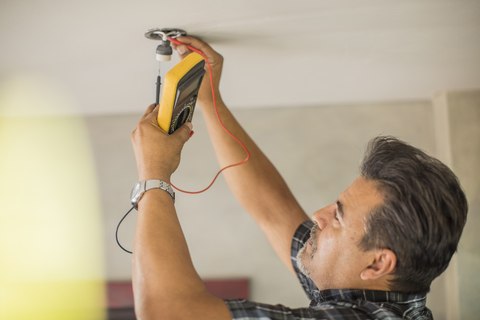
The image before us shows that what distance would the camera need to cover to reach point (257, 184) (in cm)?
122

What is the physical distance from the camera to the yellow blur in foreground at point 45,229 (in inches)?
86.1

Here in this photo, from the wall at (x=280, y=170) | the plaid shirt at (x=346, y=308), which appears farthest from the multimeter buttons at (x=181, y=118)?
the wall at (x=280, y=170)

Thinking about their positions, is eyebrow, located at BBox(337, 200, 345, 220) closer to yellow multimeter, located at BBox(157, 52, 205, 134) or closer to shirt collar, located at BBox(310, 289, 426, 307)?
shirt collar, located at BBox(310, 289, 426, 307)

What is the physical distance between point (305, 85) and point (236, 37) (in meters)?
0.72

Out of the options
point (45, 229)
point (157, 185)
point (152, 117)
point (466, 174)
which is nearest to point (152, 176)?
point (157, 185)

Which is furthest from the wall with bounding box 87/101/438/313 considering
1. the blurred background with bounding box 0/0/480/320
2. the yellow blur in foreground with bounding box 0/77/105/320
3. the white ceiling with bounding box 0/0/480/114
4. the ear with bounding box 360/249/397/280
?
the ear with bounding box 360/249/397/280

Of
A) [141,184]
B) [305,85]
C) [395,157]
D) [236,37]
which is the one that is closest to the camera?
[141,184]

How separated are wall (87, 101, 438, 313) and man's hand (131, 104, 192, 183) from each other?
139 cm

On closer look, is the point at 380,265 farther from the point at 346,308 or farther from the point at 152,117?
the point at 152,117

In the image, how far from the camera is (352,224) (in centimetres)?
90

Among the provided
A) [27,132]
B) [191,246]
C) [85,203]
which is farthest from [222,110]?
[27,132]

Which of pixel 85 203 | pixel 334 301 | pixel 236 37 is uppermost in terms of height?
pixel 236 37

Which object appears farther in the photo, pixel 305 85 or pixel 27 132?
pixel 27 132

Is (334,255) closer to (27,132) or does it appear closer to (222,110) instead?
(222,110)
